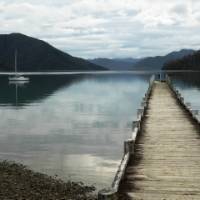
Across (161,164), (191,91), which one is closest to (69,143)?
(161,164)

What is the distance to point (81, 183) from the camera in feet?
57.8

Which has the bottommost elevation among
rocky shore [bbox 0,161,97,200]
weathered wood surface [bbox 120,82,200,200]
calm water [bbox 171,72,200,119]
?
calm water [bbox 171,72,200,119]

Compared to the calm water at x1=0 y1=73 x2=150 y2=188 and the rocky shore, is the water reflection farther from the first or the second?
the rocky shore

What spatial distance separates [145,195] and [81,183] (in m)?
6.12

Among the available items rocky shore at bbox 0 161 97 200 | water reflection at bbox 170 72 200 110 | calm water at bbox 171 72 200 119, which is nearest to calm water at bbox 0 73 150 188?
rocky shore at bbox 0 161 97 200

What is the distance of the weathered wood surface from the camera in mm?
12086

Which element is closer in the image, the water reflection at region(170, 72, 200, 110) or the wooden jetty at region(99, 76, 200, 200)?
the wooden jetty at region(99, 76, 200, 200)

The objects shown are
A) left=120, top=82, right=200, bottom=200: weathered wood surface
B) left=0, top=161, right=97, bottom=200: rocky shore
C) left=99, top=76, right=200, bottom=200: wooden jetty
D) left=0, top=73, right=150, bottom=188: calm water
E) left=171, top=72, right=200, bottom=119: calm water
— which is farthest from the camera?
left=171, top=72, right=200, bottom=119: calm water

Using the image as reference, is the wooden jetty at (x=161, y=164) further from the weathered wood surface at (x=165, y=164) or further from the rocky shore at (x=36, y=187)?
the rocky shore at (x=36, y=187)

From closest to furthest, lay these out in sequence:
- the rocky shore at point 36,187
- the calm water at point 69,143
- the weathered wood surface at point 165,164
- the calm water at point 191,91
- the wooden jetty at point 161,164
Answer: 1. the wooden jetty at point 161,164
2. the weathered wood surface at point 165,164
3. the rocky shore at point 36,187
4. the calm water at point 69,143
5. the calm water at point 191,91

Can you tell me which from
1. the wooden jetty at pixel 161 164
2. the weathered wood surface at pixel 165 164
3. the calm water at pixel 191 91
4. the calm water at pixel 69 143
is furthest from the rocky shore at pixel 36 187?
the calm water at pixel 191 91

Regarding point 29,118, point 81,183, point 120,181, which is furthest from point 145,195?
point 29,118

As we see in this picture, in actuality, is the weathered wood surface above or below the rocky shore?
above

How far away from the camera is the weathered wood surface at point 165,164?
12086mm
